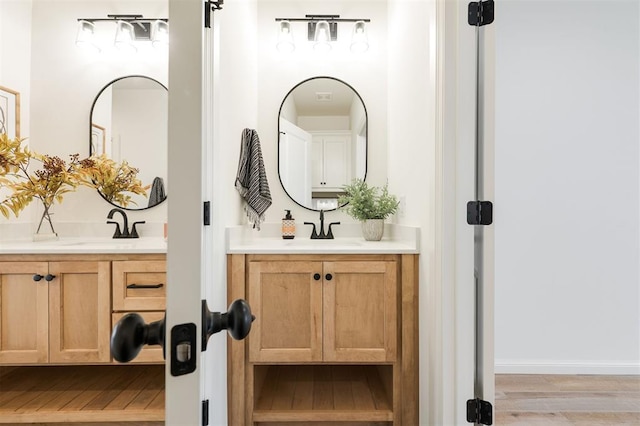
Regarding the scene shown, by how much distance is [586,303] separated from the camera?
7.75ft

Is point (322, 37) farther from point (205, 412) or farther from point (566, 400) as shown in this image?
point (566, 400)

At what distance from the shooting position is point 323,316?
163 centimetres

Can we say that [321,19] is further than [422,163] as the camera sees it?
Yes

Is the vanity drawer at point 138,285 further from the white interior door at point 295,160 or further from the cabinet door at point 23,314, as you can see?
the white interior door at point 295,160

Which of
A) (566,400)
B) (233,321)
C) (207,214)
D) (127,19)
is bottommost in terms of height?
(566,400)

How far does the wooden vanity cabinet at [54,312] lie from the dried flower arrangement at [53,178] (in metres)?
0.46

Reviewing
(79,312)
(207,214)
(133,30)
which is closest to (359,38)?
(133,30)

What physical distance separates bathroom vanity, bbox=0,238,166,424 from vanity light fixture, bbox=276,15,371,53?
177cm

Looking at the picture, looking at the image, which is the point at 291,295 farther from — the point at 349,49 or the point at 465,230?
the point at 349,49

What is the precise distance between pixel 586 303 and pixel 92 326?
3.19 meters

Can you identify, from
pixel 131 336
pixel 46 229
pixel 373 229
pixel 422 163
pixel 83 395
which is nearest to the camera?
pixel 131 336

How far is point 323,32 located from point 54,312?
2.40m

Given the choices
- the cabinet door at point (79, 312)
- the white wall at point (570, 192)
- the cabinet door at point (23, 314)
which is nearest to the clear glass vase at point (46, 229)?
the cabinet door at point (23, 314)

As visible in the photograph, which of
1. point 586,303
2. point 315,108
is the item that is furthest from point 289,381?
point 586,303
